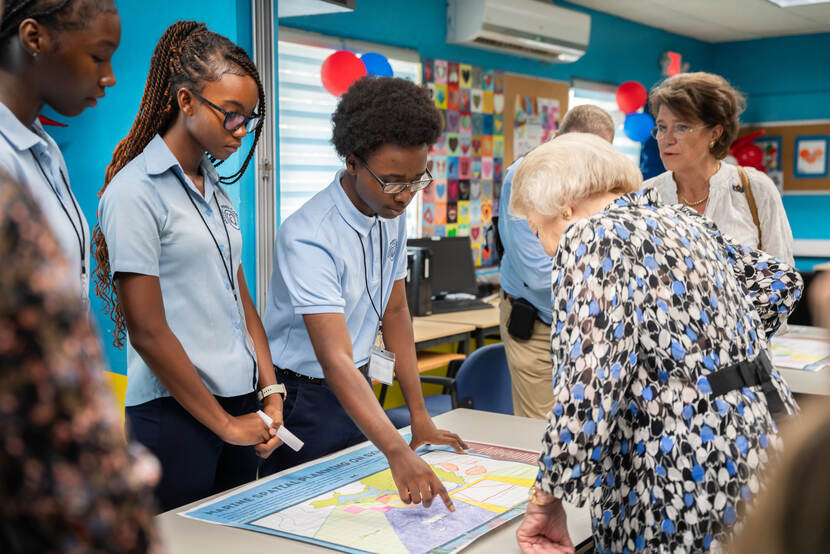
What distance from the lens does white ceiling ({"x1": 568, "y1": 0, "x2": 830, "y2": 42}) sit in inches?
272

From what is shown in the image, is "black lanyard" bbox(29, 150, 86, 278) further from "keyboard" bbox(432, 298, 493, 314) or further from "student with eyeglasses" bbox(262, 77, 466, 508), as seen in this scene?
"keyboard" bbox(432, 298, 493, 314)

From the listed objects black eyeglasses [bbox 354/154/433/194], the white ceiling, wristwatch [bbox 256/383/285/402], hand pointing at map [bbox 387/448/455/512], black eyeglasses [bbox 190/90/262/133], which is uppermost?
the white ceiling

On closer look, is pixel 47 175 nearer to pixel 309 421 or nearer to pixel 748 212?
pixel 309 421

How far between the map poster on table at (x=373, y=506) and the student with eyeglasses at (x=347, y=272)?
0.12 m

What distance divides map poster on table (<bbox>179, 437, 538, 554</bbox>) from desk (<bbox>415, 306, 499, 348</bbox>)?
2.63 m

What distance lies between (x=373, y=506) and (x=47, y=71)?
975mm

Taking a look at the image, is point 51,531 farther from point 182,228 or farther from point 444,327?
point 444,327

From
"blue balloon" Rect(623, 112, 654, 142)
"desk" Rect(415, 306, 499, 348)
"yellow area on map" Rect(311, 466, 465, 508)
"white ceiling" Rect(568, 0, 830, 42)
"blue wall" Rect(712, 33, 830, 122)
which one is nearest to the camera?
"yellow area on map" Rect(311, 466, 465, 508)

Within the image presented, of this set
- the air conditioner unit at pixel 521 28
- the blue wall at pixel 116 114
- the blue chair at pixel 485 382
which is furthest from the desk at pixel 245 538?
the air conditioner unit at pixel 521 28

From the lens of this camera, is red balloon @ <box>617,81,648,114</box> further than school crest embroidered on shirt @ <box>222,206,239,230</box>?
Yes

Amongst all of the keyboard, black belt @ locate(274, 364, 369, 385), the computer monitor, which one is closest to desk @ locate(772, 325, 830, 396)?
black belt @ locate(274, 364, 369, 385)

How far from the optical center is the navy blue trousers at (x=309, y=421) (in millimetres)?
1816

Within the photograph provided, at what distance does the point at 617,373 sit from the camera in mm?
1254

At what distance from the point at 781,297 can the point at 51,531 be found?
159 cm
